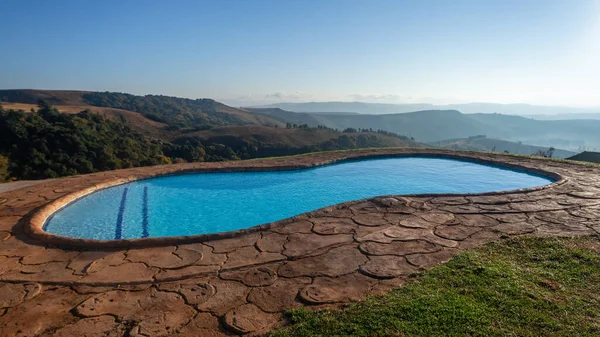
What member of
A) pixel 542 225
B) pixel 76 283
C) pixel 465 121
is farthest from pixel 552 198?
pixel 465 121

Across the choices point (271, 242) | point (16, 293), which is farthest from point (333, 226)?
point (16, 293)

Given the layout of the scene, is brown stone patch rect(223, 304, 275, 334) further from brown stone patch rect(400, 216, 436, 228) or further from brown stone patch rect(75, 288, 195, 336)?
brown stone patch rect(400, 216, 436, 228)

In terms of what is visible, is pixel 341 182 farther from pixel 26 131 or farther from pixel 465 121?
pixel 465 121

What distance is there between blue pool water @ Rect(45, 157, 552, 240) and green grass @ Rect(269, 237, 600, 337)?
458 cm

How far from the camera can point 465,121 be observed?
186875 mm

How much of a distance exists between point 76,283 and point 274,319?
2.40 meters

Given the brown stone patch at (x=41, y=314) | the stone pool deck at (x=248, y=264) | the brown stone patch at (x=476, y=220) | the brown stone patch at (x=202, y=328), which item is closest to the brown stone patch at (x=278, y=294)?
the stone pool deck at (x=248, y=264)

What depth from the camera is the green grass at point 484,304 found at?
2.49m

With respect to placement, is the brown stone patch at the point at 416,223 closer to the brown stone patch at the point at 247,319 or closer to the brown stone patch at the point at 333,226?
the brown stone patch at the point at 333,226

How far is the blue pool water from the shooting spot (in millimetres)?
6836

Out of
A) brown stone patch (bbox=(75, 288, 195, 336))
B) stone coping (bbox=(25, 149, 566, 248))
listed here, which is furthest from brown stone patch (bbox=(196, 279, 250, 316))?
stone coping (bbox=(25, 149, 566, 248))

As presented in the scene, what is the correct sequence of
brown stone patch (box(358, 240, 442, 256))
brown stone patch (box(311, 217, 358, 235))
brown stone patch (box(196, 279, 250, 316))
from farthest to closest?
brown stone patch (box(311, 217, 358, 235)) < brown stone patch (box(358, 240, 442, 256)) < brown stone patch (box(196, 279, 250, 316))

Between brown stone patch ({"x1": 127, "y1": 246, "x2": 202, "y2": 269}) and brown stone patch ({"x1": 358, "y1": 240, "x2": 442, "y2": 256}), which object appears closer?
brown stone patch ({"x1": 127, "y1": 246, "x2": 202, "y2": 269})

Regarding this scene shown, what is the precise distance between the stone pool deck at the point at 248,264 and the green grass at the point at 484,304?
26cm
